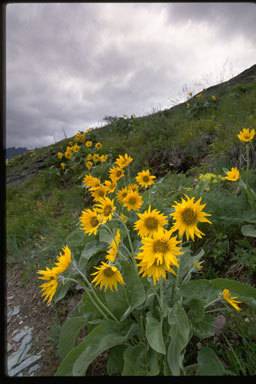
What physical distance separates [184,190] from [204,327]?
1389mm

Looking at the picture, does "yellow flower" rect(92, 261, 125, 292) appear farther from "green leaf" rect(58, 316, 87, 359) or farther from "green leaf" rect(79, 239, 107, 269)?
"green leaf" rect(79, 239, 107, 269)

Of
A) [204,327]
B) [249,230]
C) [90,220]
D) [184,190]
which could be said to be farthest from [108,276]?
[184,190]

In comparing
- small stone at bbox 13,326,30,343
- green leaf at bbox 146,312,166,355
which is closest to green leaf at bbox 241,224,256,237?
green leaf at bbox 146,312,166,355

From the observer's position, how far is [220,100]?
5.97 meters

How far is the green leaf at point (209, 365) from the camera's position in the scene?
→ 98 cm

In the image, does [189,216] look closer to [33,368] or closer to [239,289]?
[239,289]

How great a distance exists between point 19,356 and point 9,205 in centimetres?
519

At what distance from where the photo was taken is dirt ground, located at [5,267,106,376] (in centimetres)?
152

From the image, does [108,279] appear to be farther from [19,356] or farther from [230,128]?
[230,128]

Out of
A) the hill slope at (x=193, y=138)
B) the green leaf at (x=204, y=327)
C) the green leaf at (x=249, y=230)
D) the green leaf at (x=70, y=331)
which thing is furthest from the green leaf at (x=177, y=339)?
the hill slope at (x=193, y=138)

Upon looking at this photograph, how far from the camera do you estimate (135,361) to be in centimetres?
104

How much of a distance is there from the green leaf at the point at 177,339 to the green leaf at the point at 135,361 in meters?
0.16

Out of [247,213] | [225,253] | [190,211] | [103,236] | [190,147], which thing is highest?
[190,147]

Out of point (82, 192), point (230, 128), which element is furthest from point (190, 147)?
point (82, 192)
